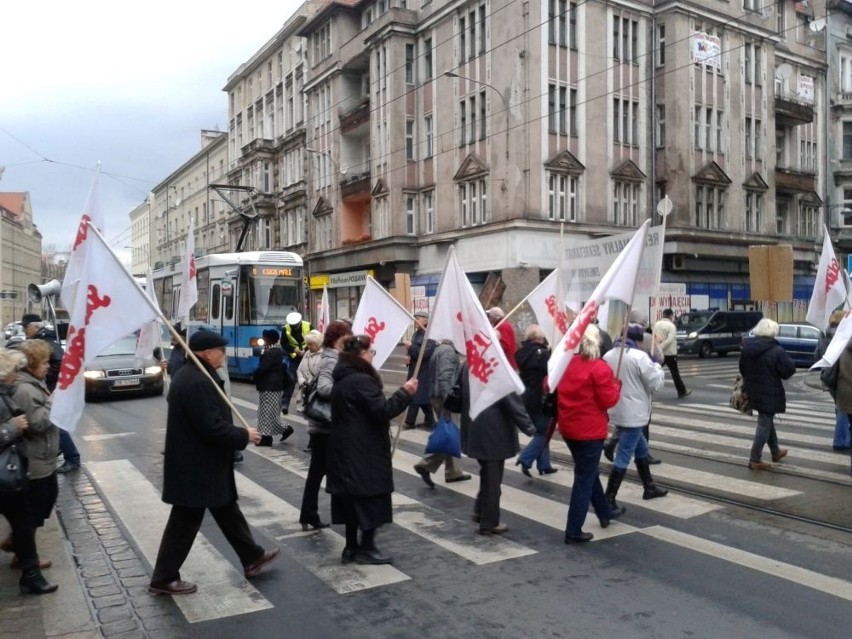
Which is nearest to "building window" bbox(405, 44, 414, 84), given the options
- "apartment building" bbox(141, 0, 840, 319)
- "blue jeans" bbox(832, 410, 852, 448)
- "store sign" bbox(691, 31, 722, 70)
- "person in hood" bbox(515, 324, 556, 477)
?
"apartment building" bbox(141, 0, 840, 319)

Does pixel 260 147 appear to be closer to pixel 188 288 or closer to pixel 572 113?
pixel 572 113

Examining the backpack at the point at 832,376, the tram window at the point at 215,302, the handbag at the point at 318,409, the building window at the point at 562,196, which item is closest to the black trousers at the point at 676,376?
the backpack at the point at 832,376

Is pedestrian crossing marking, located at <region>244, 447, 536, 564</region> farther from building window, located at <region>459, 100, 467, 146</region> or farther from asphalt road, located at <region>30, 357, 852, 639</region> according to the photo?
building window, located at <region>459, 100, 467, 146</region>

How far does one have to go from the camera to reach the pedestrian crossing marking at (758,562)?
18.0ft

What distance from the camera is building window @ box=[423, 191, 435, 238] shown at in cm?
3781

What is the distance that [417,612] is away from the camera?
16.9 feet

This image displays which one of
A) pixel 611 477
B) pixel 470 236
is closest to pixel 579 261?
pixel 611 477

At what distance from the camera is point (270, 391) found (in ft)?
37.9

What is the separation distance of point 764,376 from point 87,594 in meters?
7.12

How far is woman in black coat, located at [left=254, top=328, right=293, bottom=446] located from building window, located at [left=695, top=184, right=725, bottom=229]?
2981 cm

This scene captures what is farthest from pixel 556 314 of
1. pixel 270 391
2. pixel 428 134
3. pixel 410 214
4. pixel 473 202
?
pixel 410 214

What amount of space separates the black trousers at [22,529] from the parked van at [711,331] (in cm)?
2944

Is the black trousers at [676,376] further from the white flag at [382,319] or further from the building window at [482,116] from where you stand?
the building window at [482,116]

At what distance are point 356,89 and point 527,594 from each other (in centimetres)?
4223
